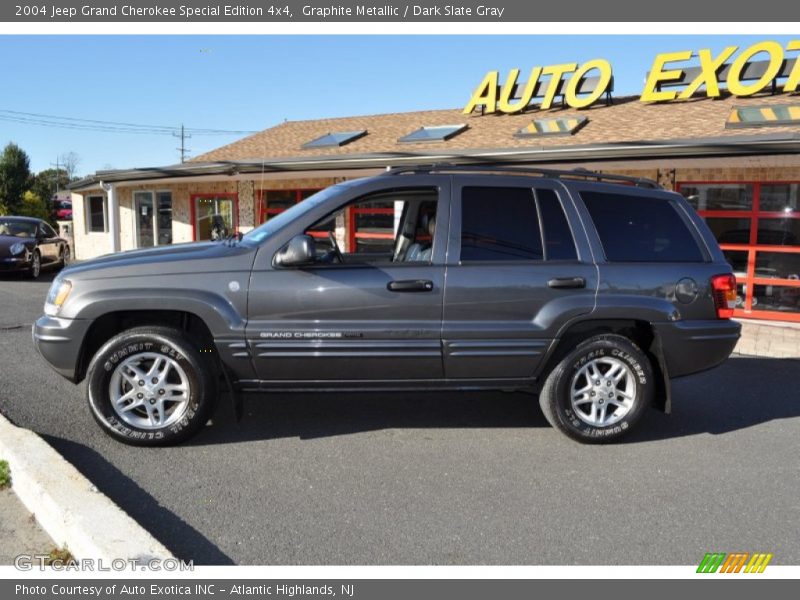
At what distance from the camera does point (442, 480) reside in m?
3.89

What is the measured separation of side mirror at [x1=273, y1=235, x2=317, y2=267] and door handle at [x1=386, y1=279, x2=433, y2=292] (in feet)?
1.76

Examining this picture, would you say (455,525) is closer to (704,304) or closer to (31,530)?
(31,530)

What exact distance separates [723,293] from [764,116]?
27.0ft

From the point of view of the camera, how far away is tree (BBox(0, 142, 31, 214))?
3775 centimetres

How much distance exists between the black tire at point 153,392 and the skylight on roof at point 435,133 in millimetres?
11676

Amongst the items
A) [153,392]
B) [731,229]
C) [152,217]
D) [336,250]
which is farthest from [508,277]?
[152,217]

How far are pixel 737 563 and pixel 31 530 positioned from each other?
3.35m

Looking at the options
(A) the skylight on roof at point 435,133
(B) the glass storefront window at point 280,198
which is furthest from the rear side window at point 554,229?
(B) the glass storefront window at point 280,198

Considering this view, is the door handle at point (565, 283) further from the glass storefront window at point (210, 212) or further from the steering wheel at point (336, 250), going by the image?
the glass storefront window at point (210, 212)

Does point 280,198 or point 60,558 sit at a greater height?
point 280,198

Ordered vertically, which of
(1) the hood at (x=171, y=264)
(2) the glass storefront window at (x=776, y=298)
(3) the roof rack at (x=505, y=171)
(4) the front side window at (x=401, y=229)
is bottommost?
(2) the glass storefront window at (x=776, y=298)

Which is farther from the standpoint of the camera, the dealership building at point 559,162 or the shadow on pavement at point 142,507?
the dealership building at point 559,162

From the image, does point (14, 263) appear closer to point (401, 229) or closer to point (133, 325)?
point (133, 325)

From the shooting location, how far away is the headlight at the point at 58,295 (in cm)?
432
